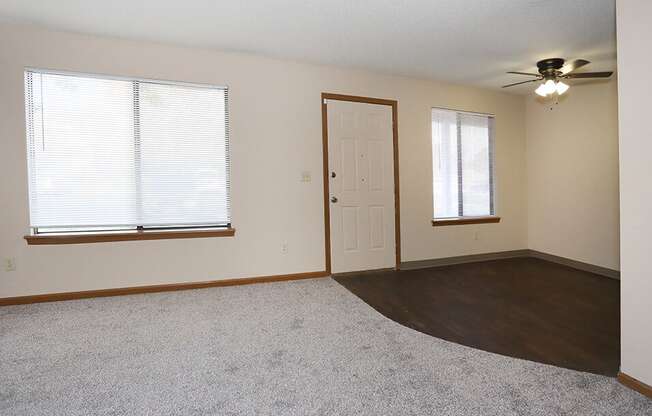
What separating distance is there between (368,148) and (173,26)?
2423 mm

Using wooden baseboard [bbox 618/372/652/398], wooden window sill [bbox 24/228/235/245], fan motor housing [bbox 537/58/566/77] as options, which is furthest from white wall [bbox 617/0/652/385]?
wooden window sill [bbox 24/228/235/245]

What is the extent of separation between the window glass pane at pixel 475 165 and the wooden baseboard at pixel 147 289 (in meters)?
2.45

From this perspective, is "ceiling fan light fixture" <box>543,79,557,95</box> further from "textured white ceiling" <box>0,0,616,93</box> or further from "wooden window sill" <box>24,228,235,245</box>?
"wooden window sill" <box>24,228,235,245</box>

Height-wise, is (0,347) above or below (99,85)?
below

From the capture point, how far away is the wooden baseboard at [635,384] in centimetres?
174

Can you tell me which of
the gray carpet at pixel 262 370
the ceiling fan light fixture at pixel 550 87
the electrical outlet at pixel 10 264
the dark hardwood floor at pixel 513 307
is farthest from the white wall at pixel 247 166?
the ceiling fan light fixture at pixel 550 87

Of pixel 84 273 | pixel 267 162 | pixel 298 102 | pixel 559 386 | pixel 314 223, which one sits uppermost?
pixel 298 102

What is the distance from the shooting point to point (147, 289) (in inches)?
139

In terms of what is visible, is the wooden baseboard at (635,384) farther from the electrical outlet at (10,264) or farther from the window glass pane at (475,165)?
the electrical outlet at (10,264)

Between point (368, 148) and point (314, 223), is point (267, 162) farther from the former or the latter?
point (368, 148)

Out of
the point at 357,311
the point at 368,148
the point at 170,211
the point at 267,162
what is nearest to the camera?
the point at 357,311

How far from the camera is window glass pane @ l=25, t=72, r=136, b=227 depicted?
3.22m

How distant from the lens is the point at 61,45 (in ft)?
10.6

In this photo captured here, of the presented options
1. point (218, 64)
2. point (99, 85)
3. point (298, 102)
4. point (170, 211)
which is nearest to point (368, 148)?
point (298, 102)
